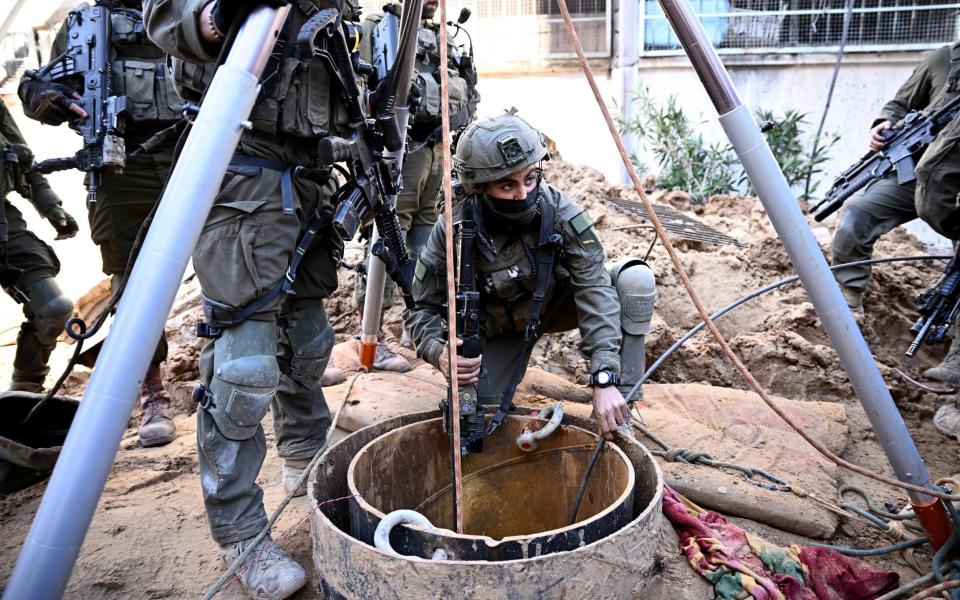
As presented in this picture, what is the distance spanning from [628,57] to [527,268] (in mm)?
7113

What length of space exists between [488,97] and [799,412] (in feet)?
23.7

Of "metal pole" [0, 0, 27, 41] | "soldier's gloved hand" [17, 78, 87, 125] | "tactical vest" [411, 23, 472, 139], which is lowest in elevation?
"tactical vest" [411, 23, 472, 139]

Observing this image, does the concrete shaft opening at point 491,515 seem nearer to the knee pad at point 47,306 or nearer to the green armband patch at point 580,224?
the green armband patch at point 580,224

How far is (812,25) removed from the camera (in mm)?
9039

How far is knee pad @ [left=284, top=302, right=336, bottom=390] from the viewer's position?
2926 millimetres

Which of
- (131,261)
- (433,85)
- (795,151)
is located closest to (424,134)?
(433,85)

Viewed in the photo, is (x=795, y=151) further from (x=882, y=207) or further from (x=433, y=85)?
(x=433, y=85)

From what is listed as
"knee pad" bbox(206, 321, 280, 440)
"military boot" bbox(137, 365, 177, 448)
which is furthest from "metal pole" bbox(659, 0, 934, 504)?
"military boot" bbox(137, 365, 177, 448)

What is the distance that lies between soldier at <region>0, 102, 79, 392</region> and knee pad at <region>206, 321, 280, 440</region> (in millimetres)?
2206

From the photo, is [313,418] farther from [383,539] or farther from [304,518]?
[383,539]

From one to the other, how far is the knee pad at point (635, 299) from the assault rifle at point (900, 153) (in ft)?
7.05

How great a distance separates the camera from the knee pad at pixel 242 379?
238cm

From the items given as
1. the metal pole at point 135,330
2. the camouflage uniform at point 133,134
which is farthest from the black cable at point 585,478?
the camouflage uniform at point 133,134

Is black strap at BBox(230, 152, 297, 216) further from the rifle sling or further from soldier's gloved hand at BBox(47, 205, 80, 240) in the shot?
soldier's gloved hand at BBox(47, 205, 80, 240)
